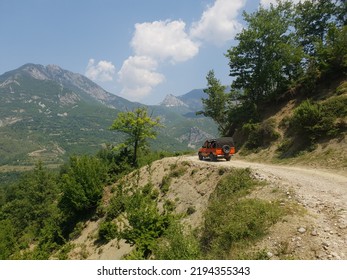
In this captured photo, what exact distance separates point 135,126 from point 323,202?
1145 inches

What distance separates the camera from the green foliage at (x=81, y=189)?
29328 millimetres

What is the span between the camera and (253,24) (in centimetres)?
3759

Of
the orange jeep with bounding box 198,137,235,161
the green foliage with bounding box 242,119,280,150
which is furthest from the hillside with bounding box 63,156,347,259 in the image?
the green foliage with bounding box 242,119,280,150

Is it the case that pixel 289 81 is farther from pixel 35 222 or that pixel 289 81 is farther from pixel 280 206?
pixel 35 222

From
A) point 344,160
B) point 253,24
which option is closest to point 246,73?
point 253,24

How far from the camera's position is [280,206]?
12.1 metres

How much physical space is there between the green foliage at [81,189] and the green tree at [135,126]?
26.1 feet

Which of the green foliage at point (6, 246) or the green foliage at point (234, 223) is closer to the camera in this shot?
the green foliage at point (234, 223)

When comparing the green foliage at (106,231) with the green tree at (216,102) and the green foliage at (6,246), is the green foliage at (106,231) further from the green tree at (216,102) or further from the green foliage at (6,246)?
the green tree at (216,102)

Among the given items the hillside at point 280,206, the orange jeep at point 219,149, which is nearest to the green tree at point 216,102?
the orange jeep at point 219,149

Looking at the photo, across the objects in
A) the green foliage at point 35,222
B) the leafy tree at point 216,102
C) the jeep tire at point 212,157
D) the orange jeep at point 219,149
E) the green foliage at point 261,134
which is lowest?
the green foliage at point 35,222

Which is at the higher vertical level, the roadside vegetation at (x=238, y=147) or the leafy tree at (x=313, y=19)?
the leafy tree at (x=313, y=19)

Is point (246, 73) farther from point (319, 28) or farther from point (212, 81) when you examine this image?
point (319, 28)

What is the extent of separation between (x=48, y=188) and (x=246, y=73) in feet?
144
